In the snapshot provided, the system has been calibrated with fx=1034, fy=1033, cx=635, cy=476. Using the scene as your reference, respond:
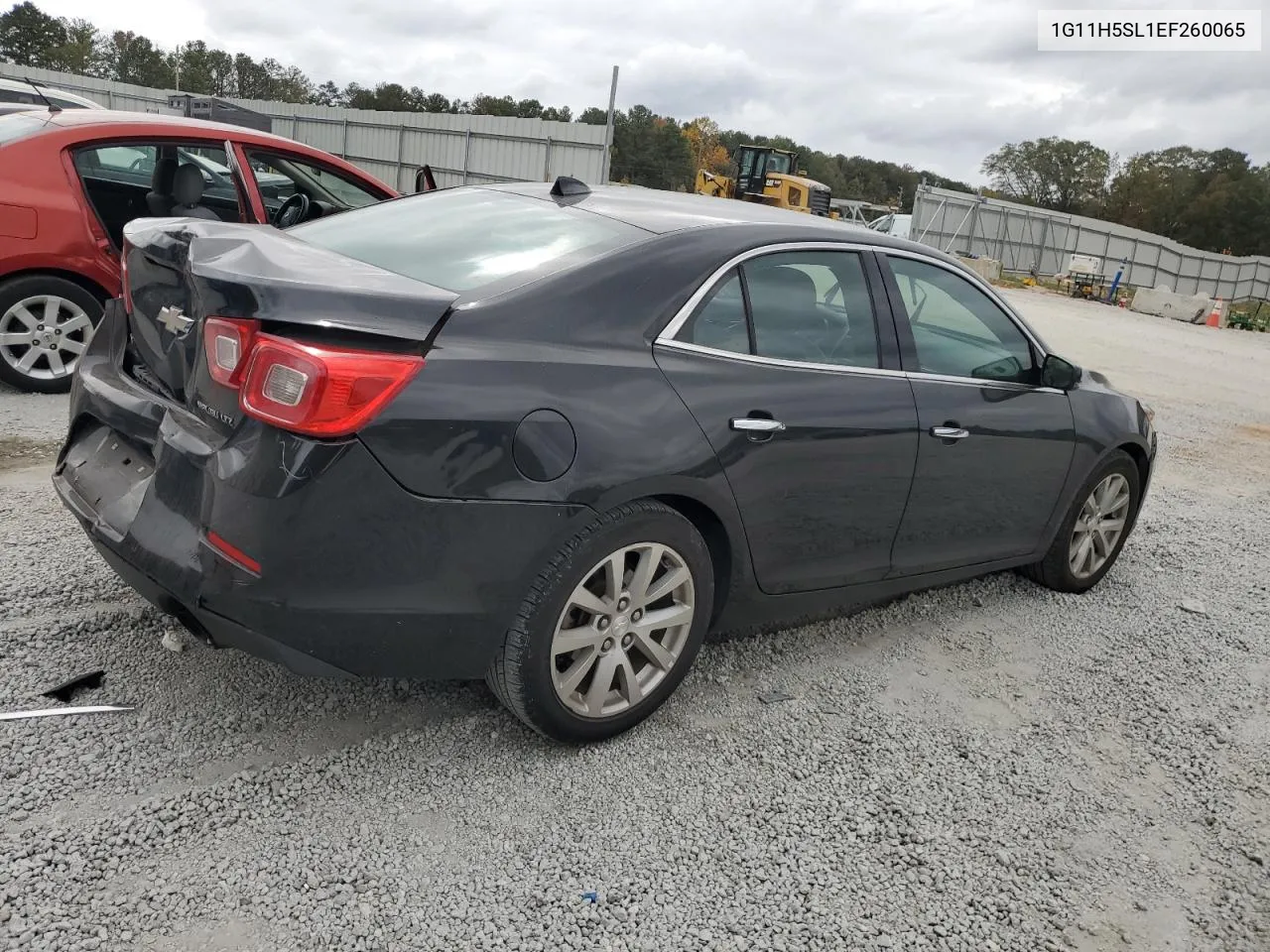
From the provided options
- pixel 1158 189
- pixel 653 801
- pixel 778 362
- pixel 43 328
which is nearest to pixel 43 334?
pixel 43 328

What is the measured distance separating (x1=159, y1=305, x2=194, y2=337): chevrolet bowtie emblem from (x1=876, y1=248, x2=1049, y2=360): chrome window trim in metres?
2.37

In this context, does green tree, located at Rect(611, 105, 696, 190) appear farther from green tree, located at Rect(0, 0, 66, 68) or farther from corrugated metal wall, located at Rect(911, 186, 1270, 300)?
green tree, located at Rect(0, 0, 66, 68)

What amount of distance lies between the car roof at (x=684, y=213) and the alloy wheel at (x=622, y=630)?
3.37 feet

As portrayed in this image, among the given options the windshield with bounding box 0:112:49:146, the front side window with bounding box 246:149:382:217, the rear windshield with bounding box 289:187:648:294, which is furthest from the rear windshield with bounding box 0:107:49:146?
the rear windshield with bounding box 289:187:648:294

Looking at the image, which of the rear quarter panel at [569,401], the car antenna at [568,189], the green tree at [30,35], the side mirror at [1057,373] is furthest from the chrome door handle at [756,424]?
the green tree at [30,35]

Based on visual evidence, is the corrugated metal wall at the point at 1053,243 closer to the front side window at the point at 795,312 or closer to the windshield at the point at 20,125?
the windshield at the point at 20,125

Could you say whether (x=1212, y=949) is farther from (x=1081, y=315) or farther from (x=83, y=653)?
(x=1081, y=315)

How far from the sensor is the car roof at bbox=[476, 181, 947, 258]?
3.31 meters

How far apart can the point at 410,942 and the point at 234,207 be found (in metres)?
5.22

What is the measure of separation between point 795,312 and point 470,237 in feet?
3.54

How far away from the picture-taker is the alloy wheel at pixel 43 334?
19.1 ft

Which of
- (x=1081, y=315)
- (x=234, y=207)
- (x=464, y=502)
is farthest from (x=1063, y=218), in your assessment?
(x=464, y=502)

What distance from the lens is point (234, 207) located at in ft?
20.7

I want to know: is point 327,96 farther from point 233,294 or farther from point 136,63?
point 233,294
